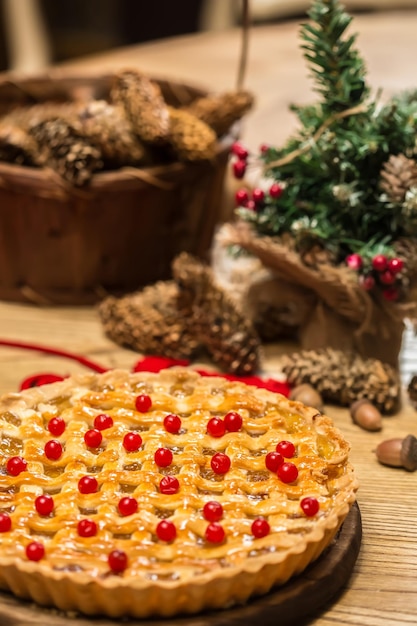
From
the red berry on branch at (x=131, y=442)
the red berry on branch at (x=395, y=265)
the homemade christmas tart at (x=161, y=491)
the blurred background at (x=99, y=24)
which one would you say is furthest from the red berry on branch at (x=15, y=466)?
the blurred background at (x=99, y=24)

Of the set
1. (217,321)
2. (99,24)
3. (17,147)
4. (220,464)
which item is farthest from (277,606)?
(99,24)

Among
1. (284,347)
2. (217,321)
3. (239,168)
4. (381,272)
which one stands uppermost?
(239,168)

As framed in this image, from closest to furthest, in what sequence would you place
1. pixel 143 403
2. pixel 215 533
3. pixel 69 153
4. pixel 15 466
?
1. pixel 215 533
2. pixel 15 466
3. pixel 143 403
4. pixel 69 153

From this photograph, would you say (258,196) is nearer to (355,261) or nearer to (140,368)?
(355,261)

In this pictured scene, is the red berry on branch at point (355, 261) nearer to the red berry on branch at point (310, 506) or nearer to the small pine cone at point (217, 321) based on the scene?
the small pine cone at point (217, 321)

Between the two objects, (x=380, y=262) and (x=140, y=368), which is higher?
(x=380, y=262)

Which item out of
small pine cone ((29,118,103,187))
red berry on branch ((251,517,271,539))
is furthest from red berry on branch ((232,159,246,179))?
red berry on branch ((251,517,271,539))

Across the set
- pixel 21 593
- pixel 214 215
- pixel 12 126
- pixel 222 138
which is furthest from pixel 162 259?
pixel 21 593

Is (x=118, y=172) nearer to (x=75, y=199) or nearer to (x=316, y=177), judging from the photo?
(x=75, y=199)
